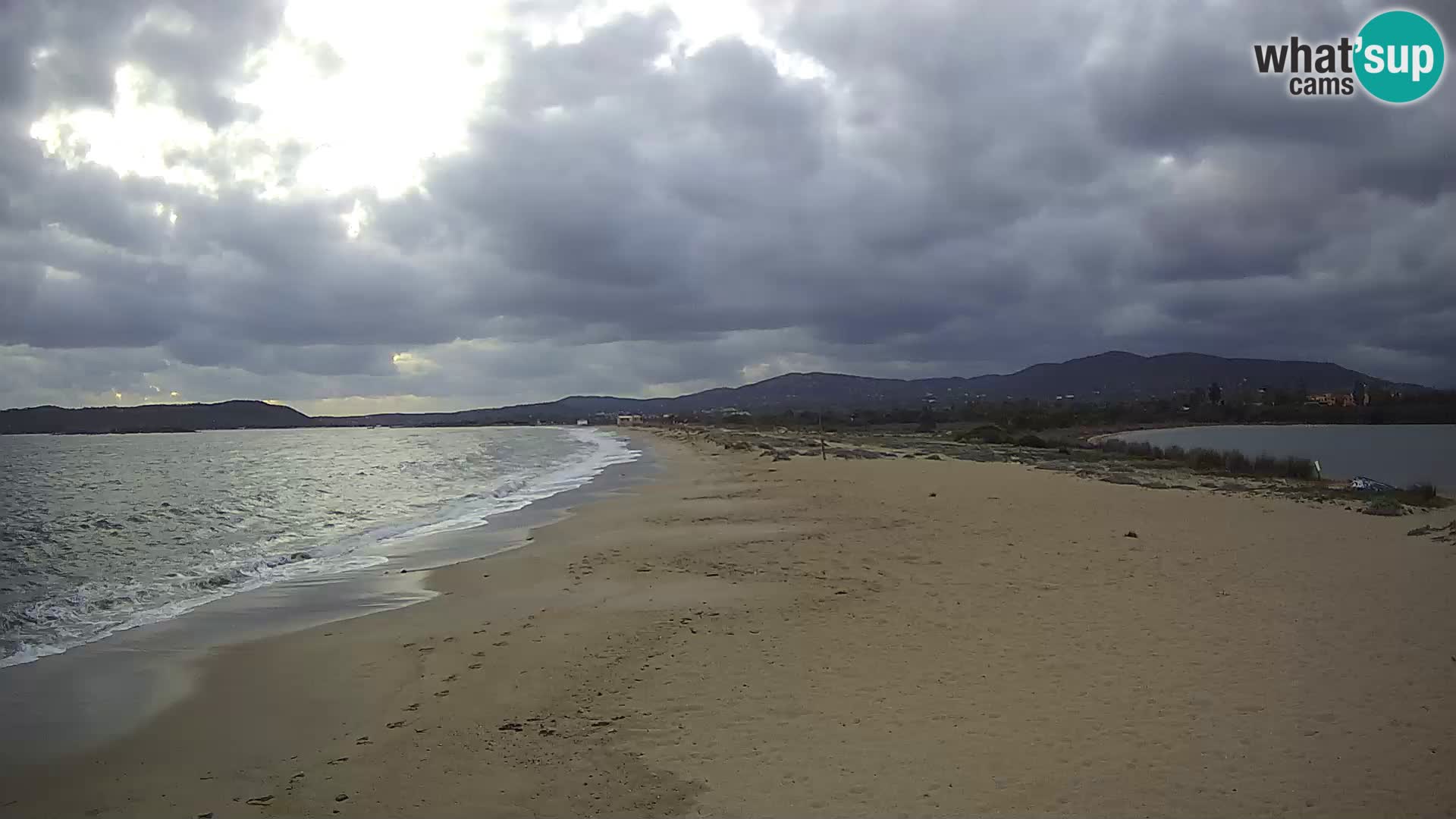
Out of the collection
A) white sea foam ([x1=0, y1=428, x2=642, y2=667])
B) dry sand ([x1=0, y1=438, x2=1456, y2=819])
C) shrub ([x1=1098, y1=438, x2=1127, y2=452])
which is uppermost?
shrub ([x1=1098, y1=438, x2=1127, y2=452])

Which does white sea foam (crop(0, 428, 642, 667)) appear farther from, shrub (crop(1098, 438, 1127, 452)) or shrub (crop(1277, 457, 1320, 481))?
shrub (crop(1098, 438, 1127, 452))

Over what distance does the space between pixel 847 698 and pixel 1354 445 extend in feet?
256

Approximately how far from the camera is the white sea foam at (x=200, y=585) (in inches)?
427

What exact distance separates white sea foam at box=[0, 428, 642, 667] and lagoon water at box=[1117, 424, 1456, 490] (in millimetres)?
38374

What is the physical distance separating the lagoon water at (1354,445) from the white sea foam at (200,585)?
38.4 metres

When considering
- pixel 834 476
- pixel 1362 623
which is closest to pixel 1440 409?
pixel 834 476

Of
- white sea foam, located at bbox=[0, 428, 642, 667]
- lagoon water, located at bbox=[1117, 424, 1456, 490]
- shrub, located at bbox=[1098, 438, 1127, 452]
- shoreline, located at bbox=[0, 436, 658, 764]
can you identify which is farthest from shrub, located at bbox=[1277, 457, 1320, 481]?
shoreline, located at bbox=[0, 436, 658, 764]

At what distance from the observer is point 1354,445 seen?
67.2 metres

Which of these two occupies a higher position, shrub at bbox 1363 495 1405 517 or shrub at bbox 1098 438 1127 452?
shrub at bbox 1098 438 1127 452

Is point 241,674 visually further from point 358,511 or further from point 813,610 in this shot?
point 358,511

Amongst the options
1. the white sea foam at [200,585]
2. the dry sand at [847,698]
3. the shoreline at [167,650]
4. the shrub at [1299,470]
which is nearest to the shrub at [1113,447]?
the shrub at [1299,470]

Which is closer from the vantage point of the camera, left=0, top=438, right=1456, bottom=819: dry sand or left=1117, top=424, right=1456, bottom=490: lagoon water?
left=0, top=438, right=1456, bottom=819: dry sand

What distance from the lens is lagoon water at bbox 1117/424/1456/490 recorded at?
42250 millimetres

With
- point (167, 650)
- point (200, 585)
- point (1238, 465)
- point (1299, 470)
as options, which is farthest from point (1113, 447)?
point (167, 650)
